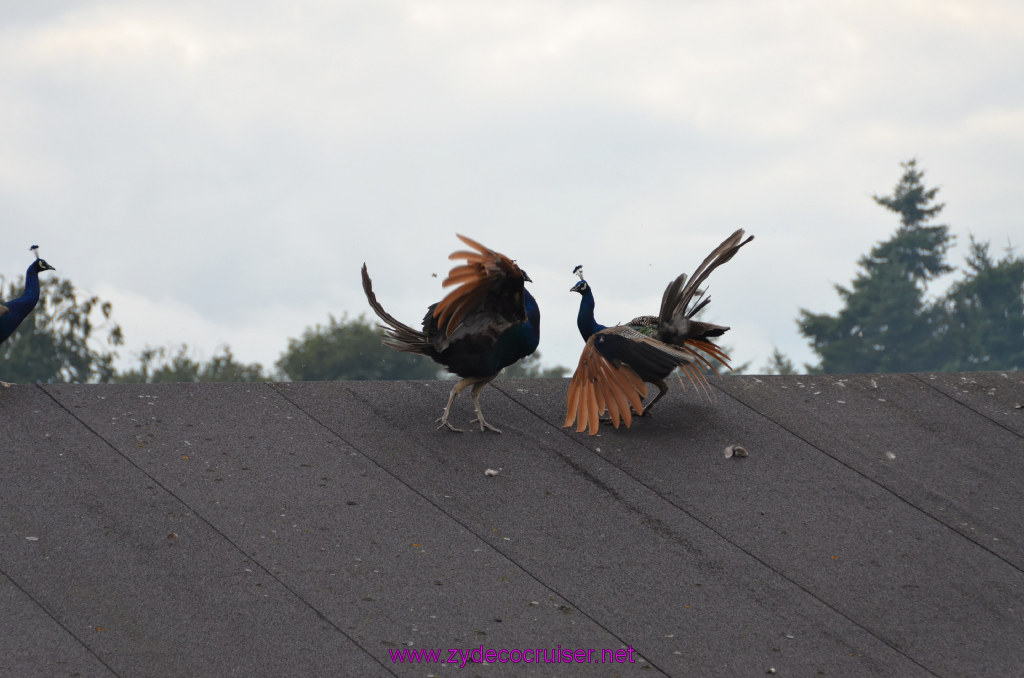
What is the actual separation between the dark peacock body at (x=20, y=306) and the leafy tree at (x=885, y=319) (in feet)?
127

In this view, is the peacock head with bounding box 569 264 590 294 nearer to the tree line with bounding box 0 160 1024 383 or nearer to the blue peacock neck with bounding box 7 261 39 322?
the blue peacock neck with bounding box 7 261 39 322

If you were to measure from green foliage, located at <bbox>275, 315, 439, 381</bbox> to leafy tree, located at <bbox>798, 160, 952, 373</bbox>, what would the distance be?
16.4 metres

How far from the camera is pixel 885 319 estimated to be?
44.2 meters

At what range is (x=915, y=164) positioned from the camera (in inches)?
1909

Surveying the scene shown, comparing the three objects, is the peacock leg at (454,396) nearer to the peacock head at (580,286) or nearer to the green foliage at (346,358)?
the peacock head at (580,286)

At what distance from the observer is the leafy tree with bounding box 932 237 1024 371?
140ft

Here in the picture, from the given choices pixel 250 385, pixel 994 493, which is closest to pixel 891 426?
pixel 994 493

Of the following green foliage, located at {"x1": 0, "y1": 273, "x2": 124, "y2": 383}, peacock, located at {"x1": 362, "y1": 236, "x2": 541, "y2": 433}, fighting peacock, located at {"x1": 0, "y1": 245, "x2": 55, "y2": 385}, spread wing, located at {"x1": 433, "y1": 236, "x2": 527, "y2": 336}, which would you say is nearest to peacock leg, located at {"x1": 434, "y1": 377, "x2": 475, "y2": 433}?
peacock, located at {"x1": 362, "y1": 236, "x2": 541, "y2": 433}

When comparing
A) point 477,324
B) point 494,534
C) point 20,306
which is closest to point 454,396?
point 477,324

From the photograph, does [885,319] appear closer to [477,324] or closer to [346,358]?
[346,358]

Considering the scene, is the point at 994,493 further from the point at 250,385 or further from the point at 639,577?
the point at 250,385

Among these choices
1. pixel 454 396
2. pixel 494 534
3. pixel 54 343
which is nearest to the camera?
pixel 494 534

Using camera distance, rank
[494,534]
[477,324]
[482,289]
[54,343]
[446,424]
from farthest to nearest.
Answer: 1. [54,343]
2. [446,424]
3. [477,324]
4. [482,289]
5. [494,534]

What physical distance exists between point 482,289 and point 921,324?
41443 mm
